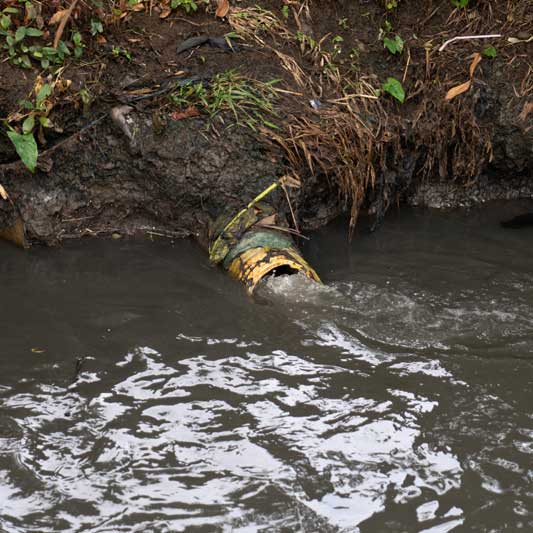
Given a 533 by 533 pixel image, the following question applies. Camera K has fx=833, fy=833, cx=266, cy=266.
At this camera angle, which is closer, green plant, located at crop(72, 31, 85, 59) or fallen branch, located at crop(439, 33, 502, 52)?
green plant, located at crop(72, 31, 85, 59)

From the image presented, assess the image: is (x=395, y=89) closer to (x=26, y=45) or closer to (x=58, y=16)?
(x=58, y=16)

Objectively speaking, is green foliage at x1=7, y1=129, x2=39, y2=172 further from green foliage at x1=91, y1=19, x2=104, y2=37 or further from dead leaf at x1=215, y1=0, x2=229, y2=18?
dead leaf at x1=215, y1=0, x2=229, y2=18

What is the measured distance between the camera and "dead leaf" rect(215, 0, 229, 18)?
6.40m

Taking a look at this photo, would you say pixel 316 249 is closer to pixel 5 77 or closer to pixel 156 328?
pixel 156 328

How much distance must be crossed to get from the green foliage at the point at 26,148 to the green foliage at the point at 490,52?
3.64 m

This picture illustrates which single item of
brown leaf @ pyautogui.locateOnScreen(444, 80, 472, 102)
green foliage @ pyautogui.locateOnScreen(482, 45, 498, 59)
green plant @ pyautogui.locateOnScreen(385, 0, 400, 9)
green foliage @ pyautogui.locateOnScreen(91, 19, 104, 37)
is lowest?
brown leaf @ pyautogui.locateOnScreen(444, 80, 472, 102)

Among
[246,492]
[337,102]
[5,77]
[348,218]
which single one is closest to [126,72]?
[5,77]

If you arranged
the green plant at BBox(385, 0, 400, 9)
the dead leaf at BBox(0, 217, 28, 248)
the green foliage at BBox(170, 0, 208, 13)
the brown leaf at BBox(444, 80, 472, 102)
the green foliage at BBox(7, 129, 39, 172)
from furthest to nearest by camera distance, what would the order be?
the green plant at BBox(385, 0, 400, 9) < the brown leaf at BBox(444, 80, 472, 102) < the green foliage at BBox(170, 0, 208, 13) < the dead leaf at BBox(0, 217, 28, 248) < the green foliage at BBox(7, 129, 39, 172)

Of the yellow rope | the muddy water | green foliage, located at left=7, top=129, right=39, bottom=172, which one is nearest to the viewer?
the muddy water

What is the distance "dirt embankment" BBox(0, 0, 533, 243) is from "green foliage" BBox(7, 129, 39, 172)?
0.62 feet

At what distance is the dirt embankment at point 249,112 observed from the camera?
596cm

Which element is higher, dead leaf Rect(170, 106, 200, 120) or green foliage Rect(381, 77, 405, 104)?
dead leaf Rect(170, 106, 200, 120)

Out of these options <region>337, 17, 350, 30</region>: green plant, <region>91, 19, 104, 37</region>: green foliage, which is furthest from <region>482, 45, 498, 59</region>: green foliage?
<region>91, 19, 104, 37</region>: green foliage

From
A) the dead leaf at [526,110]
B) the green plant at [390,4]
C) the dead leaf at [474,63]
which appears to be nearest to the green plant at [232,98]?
the green plant at [390,4]
